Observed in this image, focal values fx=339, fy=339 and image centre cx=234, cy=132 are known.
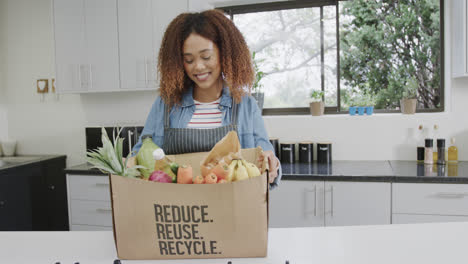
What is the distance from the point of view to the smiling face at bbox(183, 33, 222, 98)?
123 cm

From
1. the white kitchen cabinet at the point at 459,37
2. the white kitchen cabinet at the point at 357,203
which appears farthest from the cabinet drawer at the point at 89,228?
the white kitchen cabinet at the point at 459,37

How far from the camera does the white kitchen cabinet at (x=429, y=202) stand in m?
1.98

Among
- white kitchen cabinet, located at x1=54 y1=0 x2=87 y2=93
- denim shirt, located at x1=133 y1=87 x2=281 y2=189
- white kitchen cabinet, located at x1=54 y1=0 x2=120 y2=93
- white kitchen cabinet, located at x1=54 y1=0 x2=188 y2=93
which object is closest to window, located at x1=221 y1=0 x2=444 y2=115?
white kitchen cabinet, located at x1=54 y1=0 x2=188 y2=93

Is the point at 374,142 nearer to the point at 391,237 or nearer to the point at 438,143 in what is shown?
the point at 438,143

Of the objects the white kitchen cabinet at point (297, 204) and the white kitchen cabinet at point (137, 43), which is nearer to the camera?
the white kitchen cabinet at point (297, 204)

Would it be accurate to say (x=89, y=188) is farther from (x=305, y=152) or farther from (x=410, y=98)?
(x=410, y=98)

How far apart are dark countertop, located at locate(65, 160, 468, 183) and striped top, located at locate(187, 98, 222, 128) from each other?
3.13 feet

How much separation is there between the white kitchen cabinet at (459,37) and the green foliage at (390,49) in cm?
14

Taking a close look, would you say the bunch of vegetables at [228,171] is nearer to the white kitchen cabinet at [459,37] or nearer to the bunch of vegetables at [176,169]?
the bunch of vegetables at [176,169]

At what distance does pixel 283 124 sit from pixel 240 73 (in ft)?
5.03

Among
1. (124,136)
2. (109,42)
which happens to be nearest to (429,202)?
(124,136)

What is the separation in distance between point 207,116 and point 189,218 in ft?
2.26

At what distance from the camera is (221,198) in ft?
2.48

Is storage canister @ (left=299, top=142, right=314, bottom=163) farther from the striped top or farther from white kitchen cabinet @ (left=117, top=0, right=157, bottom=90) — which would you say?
the striped top
